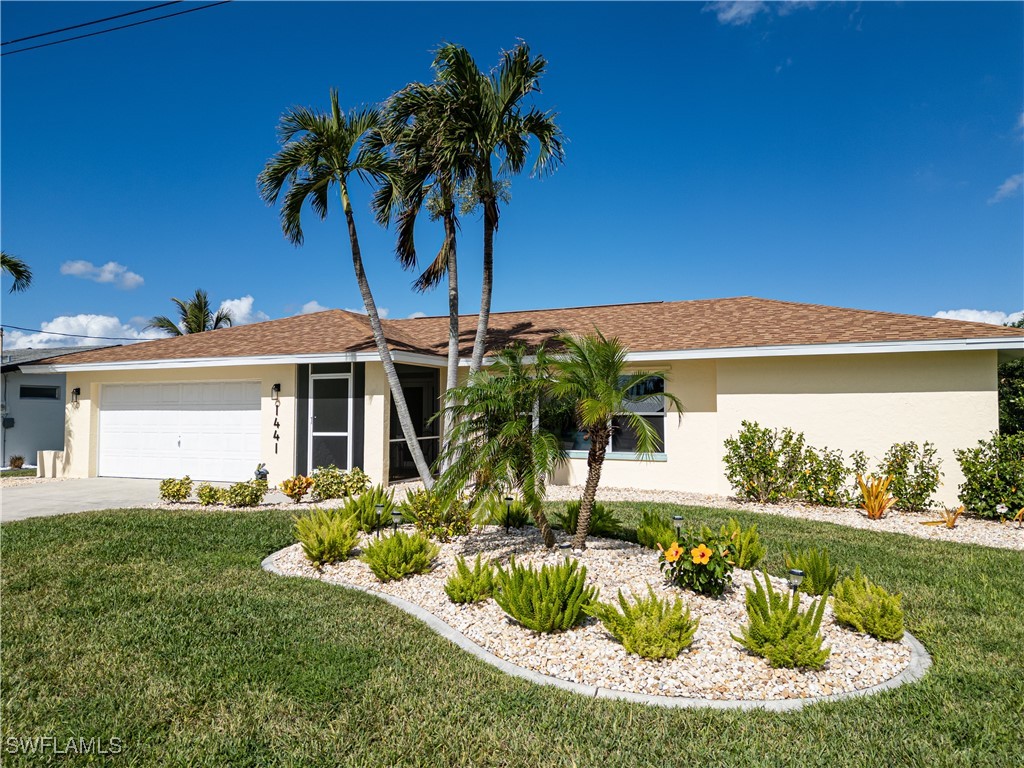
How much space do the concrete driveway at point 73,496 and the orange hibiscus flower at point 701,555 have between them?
1059cm

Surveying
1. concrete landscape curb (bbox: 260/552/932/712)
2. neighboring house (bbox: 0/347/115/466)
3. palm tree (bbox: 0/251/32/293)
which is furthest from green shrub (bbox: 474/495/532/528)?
neighboring house (bbox: 0/347/115/466)

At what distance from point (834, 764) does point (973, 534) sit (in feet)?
26.3

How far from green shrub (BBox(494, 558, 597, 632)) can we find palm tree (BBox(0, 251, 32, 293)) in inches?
801

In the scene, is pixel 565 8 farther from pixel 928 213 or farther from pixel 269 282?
pixel 269 282

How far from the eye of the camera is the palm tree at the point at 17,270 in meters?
17.1

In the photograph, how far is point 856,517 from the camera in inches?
395

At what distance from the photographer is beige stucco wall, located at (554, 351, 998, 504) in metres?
10.4

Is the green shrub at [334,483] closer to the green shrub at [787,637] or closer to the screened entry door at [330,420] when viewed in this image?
the screened entry door at [330,420]

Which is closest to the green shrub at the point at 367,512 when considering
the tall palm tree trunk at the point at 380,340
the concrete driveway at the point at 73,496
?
the tall palm tree trunk at the point at 380,340

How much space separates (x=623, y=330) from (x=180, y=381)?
37.7ft

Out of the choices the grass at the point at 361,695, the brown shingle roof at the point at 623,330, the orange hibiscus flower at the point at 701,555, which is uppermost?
the brown shingle roof at the point at 623,330

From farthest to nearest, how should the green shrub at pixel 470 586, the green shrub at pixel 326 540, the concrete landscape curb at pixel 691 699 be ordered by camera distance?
the green shrub at pixel 326 540
the green shrub at pixel 470 586
the concrete landscape curb at pixel 691 699

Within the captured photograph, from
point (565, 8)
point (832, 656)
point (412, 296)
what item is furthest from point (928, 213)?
point (832, 656)

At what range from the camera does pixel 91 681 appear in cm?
384
